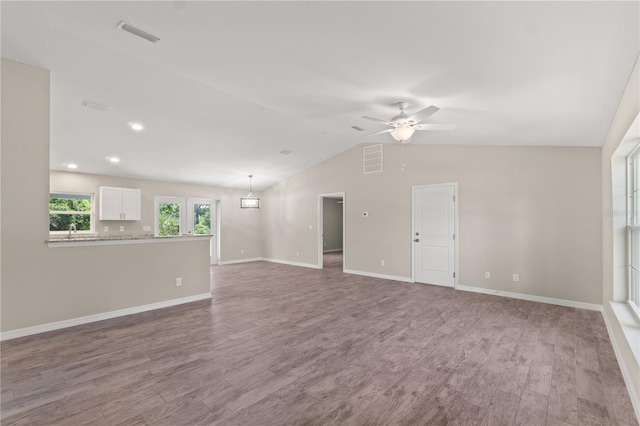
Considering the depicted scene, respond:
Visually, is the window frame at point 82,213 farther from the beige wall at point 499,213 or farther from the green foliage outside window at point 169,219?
→ the beige wall at point 499,213

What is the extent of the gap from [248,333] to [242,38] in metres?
3.05

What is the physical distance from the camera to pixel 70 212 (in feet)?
21.7

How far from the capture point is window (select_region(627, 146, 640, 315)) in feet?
9.34

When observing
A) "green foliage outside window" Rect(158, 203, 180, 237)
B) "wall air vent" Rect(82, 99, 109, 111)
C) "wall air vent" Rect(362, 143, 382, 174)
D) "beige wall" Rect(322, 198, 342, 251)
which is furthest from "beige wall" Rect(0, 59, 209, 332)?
"beige wall" Rect(322, 198, 342, 251)

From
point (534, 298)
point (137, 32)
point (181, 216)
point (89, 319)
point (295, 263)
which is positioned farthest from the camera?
point (295, 263)

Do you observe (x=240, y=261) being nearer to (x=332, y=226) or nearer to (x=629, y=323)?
(x=332, y=226)

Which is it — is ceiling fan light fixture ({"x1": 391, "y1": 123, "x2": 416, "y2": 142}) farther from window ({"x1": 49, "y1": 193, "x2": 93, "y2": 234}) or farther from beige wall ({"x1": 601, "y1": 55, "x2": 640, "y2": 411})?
window ({"x1": 49, "y1": 193, "x2": 93, "y2": 234})

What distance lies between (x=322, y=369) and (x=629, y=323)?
110 inches

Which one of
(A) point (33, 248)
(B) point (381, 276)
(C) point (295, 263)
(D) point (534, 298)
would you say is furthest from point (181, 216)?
(D) point (534, 298)

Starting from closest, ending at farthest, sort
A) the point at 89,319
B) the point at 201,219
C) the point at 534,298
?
the point at 89,319, the point at 534,298, the point at 201,219

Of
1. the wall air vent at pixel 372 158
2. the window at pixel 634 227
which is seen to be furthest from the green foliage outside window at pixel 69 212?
the window at pixel 634 227

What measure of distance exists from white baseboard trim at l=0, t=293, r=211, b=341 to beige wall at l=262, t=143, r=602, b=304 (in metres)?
4.05

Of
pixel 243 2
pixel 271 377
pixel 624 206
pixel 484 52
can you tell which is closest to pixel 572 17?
pixel 484 52

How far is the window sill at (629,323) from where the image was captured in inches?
87.7
